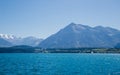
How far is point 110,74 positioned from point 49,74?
19.1m

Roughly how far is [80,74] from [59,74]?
664 centimetres

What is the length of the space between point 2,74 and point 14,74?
379cm

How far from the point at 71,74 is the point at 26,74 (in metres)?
14.1

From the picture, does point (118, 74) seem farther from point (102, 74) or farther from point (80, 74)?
point (80, 74)

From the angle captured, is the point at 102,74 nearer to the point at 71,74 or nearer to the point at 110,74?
the point at 110,74

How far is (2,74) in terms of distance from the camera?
3157 inches

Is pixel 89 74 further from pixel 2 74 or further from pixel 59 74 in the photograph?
pixel 2 74

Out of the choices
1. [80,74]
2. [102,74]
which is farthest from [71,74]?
[102,74]

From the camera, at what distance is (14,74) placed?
3223 inches

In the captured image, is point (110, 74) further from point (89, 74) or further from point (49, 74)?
point (49, 74)

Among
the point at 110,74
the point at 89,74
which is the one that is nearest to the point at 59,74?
the point at 89,74

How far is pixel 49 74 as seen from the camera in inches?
3265

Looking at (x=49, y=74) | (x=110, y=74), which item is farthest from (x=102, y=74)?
(x=49, y=74)

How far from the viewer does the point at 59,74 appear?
268 feet
